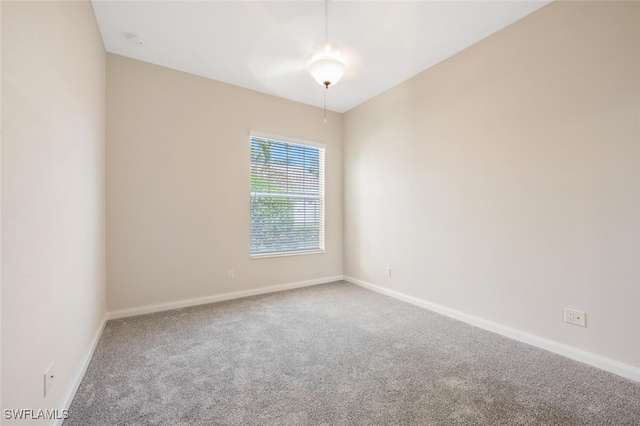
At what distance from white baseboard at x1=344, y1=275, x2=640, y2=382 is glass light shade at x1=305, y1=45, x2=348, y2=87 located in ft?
9.10

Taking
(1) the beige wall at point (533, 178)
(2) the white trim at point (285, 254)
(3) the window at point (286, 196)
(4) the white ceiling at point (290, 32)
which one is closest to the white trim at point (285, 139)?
(3) the window at point (286, 196)

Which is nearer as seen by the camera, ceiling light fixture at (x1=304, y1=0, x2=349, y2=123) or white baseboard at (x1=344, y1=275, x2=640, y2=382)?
white baseboard at (x1=344, y1=275, x2=640, y2=382)

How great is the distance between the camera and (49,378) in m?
1.34

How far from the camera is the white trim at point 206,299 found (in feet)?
9.79

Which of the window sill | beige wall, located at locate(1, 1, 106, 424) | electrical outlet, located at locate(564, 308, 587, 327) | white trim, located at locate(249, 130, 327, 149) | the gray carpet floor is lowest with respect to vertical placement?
the gray carpet floor

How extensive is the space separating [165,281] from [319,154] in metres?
2.85

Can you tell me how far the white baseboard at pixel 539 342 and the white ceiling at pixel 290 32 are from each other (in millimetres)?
2841

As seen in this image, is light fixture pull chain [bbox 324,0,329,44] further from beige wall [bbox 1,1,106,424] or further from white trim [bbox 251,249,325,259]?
white trim [bbox 251,249,325,259]

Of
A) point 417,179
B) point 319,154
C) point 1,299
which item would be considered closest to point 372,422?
point 1,299

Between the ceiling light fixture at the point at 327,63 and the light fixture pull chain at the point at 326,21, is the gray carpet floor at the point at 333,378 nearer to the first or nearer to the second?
the ceiling light fixture at the point at 327,63

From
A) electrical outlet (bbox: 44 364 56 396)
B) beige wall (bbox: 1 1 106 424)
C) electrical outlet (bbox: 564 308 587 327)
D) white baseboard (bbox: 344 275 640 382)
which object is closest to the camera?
beige wall (bbox: 1 1 106 424)

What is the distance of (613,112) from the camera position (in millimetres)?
1966

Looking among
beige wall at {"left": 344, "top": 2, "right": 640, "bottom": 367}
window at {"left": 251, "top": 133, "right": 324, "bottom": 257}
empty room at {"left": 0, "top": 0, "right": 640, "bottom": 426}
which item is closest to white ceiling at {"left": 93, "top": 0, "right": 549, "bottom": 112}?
empty room at {"left": 0, "top": 0, "right": 640, "bottom": 426}

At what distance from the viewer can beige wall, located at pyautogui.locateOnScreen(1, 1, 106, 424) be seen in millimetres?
1025
